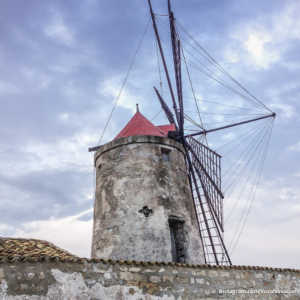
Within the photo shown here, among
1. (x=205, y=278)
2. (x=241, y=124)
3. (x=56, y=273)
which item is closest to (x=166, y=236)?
(x=205, y=278)

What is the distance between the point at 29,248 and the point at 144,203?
3.61 metres

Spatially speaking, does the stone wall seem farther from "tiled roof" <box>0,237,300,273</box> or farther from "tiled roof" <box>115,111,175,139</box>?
"tiled roof" <box>115,111,175,139</box>

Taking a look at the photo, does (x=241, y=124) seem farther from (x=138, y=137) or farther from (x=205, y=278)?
(x=205, y=278)

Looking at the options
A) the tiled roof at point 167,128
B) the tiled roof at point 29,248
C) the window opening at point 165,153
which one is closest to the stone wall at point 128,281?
the tiled roof at point 29,248

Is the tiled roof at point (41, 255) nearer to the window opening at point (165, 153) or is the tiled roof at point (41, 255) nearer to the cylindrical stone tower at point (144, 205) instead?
the cylindrical stone tower at point (144, 205)

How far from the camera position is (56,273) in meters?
5.21

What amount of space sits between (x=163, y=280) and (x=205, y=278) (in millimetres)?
974

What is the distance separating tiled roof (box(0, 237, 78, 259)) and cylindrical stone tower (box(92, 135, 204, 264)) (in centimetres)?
236

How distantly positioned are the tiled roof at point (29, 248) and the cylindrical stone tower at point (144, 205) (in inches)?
92.9

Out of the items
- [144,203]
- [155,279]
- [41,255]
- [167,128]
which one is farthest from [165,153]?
[41,255]

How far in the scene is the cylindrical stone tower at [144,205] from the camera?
8867mm

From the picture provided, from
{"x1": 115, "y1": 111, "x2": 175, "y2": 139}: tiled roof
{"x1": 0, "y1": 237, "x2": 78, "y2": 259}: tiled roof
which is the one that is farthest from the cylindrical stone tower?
{"x1": 0, "y1": 237, "x2": 78, "y2": 259}: tiled roof

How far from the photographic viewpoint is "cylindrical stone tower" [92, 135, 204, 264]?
887 cm

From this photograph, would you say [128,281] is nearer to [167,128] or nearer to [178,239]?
[178,239]
